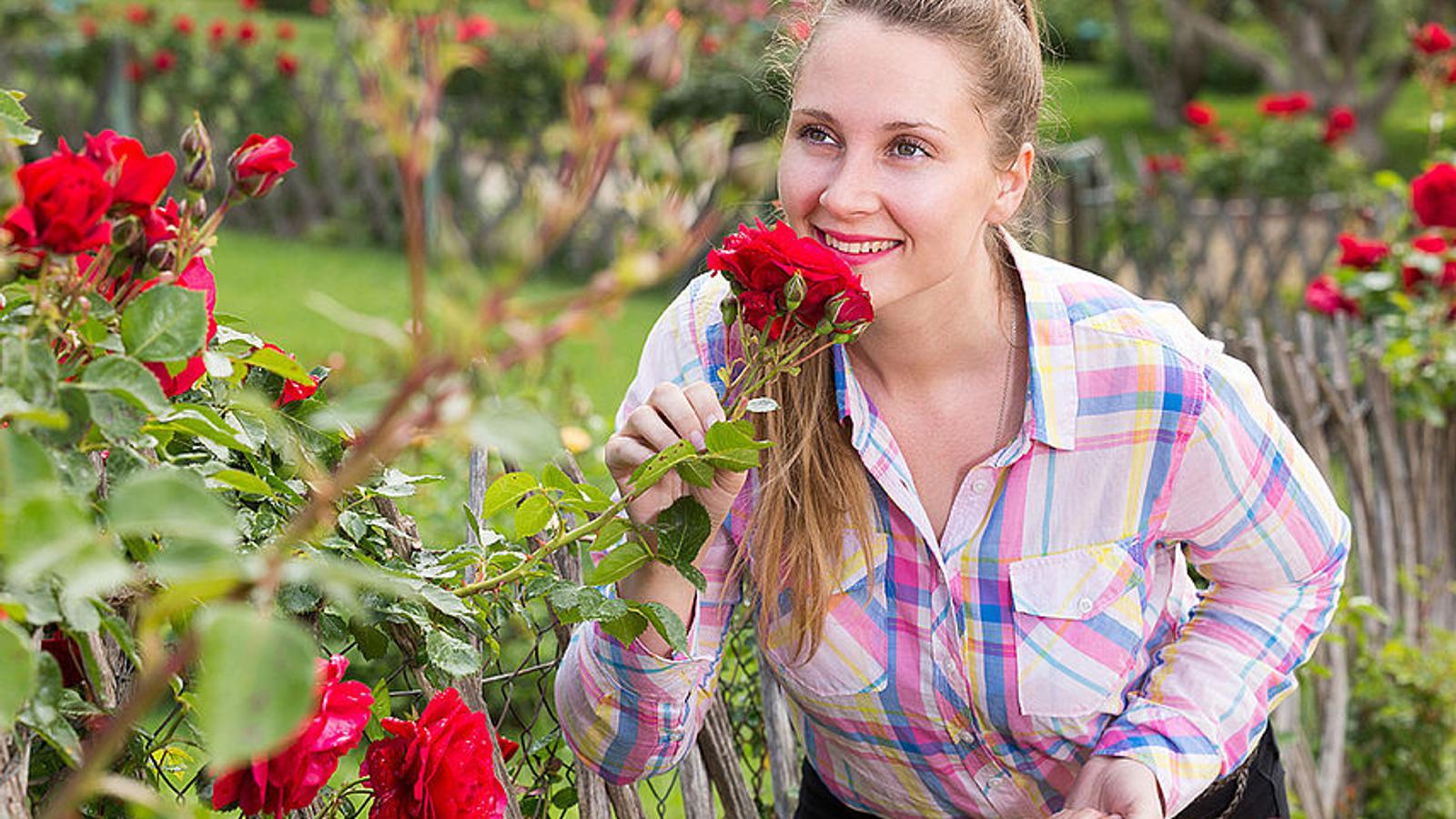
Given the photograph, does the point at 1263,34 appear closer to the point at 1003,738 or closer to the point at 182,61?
the point at 182,61

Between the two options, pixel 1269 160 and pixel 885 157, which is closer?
pixel 885 157

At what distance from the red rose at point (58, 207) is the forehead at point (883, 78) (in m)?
0.92

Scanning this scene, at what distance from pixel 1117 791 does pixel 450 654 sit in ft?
2.72

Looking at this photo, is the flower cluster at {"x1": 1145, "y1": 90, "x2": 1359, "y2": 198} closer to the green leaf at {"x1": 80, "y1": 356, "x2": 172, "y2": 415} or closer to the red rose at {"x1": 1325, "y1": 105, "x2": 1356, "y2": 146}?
the red rose at {"x1": 1325, "y1": 105, "x2": 1356, "y2": 146}

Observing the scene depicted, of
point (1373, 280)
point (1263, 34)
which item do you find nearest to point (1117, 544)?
point (1373, 280)

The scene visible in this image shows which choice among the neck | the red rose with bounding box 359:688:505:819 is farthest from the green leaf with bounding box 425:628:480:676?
the neck

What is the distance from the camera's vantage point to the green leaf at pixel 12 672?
61cm

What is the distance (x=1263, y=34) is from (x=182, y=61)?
11.0 m

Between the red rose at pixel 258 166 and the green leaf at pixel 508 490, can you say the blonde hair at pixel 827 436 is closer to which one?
the green leaf at pixel 508 490

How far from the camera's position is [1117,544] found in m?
1.76

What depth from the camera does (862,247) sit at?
1.57 metres

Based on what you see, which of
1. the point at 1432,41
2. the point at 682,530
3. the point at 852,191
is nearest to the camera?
the point at 682,530

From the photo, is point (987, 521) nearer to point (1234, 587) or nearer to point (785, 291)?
point (1234, 587)

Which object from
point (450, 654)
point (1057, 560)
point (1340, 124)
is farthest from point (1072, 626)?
point (1340, 124)
